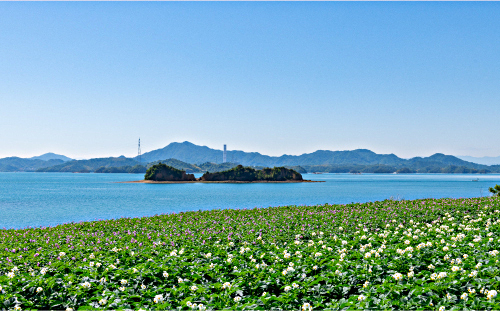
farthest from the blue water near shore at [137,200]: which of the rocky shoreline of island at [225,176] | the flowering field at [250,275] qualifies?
the rocky shoreline of island at [225,176]

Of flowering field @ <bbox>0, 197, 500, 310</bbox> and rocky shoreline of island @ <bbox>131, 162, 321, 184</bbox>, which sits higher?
flowering field @ <bbox>0, 197, 500, 310</bbox>

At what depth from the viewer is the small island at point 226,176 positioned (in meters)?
157

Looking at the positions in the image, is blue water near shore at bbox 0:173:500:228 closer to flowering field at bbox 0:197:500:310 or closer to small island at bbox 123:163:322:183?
flowering field at bbox 0:197:500:310

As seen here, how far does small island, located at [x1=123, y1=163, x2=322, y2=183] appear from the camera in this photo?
516 feet

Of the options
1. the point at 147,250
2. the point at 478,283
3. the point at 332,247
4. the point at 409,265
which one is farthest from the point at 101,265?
the point at 478,283

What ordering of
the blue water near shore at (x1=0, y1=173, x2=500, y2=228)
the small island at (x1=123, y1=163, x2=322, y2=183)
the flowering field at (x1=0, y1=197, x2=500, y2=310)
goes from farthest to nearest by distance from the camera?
the small island at (x1=123, y1=163, x2=322, y2=183)
the blue water near shore at (x1=0, y1=173, x2=500, y2=228)
the flowering field at (x1=0, y1=197, x2=500, y2=310)

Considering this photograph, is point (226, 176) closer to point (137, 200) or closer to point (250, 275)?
point (137, 200)

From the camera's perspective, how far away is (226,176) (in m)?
165

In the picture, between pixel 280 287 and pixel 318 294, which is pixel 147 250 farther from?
pixel 318 294

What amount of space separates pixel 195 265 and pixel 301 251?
2.79 meters

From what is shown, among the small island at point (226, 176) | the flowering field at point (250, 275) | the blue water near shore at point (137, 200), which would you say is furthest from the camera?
the small island at point (226, 176)

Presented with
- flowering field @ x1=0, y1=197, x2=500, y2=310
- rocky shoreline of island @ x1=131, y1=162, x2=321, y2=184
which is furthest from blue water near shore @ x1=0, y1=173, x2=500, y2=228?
rocky shoreline of island @ x1=131, y1=162, x2=321, y2=184

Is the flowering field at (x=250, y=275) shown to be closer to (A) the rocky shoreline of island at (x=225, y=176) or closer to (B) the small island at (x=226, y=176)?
(A) the rocky shoreline of island at (x=225, y=176)

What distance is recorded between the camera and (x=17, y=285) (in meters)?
6.12
